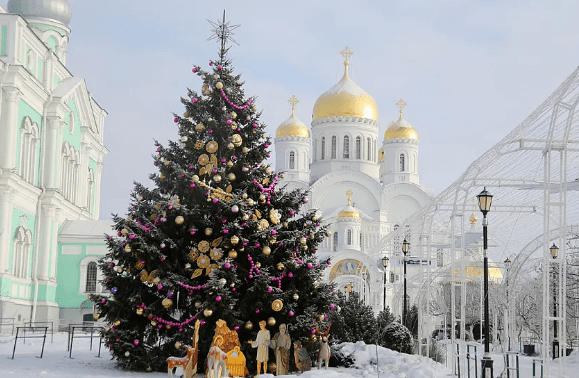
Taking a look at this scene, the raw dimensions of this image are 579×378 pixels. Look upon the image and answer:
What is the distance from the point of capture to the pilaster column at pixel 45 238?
40.0 meters

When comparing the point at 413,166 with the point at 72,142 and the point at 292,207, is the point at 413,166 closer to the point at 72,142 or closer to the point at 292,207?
the point at 72,142

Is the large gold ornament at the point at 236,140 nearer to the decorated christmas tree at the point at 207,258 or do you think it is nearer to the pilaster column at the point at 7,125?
the decorated christmas tree at the point at 207,258

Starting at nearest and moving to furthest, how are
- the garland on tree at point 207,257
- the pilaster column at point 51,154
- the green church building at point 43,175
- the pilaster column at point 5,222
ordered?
the garland on tree at point 207,257 < the pilaster column at point 5,222 < the green church building at point 43,175 < the pilaster column at point 51,154

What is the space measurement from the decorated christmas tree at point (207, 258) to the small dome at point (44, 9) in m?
33.4

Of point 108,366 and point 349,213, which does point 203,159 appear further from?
point 349,213

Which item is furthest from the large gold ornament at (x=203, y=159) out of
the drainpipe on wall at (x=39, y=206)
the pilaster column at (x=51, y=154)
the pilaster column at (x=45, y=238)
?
the pilaster column at (x=51, y=154)

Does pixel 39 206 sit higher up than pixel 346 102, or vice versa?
pixel 346 102

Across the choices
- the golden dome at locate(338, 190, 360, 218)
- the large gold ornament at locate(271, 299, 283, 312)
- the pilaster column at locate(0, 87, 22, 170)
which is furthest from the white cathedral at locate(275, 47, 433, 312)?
the large gold ornament at locate(271, 299, 283, 312)

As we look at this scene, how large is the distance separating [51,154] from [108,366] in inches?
1075

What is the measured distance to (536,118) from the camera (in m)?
12.2

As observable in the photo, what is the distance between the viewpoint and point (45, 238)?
40.4 meters

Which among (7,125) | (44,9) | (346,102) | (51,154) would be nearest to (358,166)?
(346,102)

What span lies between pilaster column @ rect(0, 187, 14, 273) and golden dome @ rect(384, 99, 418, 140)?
39.6 metres

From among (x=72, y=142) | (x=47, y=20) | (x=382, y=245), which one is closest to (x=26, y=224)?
(x=72, y=142)
